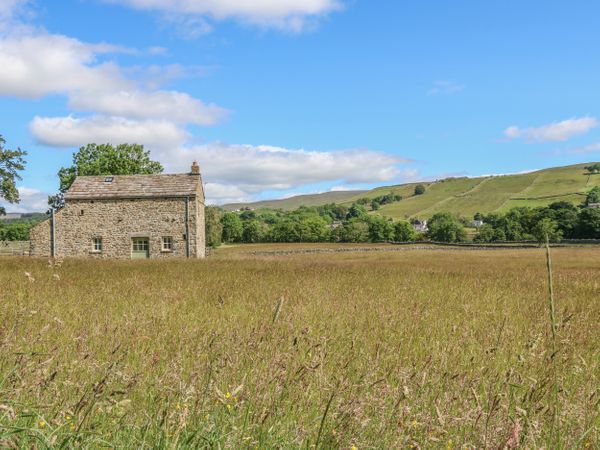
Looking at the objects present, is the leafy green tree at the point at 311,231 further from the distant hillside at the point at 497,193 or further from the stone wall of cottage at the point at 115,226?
the stone wall of cottage at the point at 115,226

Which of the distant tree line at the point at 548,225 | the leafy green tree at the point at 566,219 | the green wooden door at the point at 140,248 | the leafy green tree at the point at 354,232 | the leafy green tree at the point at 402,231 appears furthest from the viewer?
the leafy green tree at the point at 402,231

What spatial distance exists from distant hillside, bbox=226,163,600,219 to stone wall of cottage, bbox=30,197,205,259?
118 m

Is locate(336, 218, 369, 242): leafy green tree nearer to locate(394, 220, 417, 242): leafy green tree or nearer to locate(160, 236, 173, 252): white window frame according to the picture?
locate(394, 220, 417, 242): leafy green tree

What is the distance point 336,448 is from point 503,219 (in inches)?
4386

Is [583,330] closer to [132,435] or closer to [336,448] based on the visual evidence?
[336,448]

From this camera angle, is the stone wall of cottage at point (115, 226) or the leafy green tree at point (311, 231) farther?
the leafy green tree at point (311, 231)

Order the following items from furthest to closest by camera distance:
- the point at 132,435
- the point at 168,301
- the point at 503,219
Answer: the point at 503,219 → the point at 168,301 → the point at 132,435

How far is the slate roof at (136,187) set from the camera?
34406 mm

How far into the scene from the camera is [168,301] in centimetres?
711

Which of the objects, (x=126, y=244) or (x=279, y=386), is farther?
(x=126, y=244)

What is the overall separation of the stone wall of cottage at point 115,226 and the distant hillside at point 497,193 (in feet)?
388

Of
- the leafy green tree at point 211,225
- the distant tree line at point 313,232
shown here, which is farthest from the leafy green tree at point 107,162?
the distant tree line at point 313,232

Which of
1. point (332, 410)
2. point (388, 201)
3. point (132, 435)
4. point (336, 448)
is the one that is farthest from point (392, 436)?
point (388, 201)

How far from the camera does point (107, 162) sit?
46.3 metres
